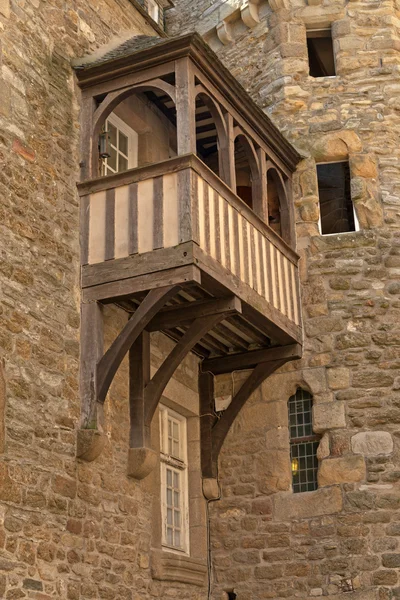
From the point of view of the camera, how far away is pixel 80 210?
8539mm

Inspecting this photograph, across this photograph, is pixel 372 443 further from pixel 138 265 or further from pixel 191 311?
pixel 138 265

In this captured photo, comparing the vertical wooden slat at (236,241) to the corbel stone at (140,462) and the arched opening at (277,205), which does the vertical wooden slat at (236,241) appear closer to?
the arched opening at (277,205)

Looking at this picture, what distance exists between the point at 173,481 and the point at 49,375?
7.33ft

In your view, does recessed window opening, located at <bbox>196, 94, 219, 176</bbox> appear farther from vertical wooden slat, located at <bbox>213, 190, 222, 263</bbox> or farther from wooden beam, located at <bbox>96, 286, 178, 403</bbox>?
wooden beam, located at <bbox>96, 286, 178, 403</bbox>

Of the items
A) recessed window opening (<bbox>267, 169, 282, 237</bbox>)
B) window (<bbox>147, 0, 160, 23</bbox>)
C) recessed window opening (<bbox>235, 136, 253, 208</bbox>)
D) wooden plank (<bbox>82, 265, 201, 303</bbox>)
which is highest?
window (<bbox>147, 0, 160, 23</bbox>)

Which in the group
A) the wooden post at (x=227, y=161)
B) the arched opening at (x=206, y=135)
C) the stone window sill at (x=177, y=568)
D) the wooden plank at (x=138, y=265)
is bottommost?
the stone window sill at (x=177, y=568)

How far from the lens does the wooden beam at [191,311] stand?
8.48 metres

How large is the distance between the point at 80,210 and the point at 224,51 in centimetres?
398

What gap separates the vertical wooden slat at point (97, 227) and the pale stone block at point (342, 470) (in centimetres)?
293

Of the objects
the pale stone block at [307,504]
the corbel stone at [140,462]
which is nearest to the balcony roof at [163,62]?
the corbel stone at [140,462]

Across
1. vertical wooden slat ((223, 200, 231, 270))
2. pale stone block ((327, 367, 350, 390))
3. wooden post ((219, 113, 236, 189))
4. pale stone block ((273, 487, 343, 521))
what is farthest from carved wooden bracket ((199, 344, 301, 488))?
wooden post ((219, 113, 236, 189))

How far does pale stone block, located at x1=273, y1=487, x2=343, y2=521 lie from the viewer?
9.15 metres

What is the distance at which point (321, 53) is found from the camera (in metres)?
11.6

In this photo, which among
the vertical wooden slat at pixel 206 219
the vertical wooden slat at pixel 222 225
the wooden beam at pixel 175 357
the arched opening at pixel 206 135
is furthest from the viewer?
the arched opening at pixel 206 135
